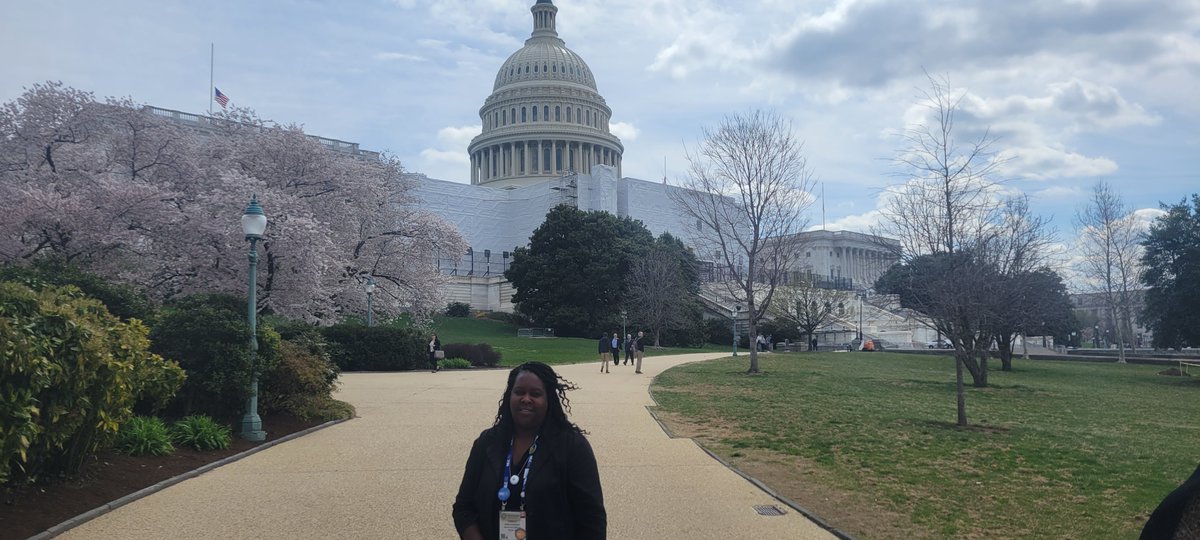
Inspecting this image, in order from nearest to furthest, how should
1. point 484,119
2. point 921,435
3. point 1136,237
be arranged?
point 921,435 → point 1136,237 → point 484,119

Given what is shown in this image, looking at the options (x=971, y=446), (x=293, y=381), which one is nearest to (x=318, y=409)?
(x=293, y=381)

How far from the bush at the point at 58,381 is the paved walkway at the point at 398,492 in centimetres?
92

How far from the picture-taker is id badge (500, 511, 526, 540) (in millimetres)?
3785

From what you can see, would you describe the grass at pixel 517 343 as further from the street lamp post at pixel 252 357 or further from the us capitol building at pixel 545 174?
the us capitol building at pixel 545 174

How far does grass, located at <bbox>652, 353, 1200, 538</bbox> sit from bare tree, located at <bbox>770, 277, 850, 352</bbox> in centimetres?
3514

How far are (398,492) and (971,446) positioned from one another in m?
8.42

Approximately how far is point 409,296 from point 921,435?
27539mm

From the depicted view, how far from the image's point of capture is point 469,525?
12.9 feet

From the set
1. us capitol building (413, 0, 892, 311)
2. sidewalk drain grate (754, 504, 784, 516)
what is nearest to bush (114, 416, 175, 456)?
sidewalk drain grate (754, 504, 784, 516)

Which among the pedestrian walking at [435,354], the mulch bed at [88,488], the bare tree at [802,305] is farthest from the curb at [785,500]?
the bare tree at [802,305]

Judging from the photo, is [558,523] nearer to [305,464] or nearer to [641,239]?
[305,464]

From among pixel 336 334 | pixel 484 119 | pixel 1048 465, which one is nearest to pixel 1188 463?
pixel 1048 465

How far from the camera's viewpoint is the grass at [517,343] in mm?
41812

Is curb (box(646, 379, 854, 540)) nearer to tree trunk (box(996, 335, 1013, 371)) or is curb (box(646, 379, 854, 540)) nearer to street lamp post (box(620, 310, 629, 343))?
tree trunk (box(996, 335, 1013, 371))
